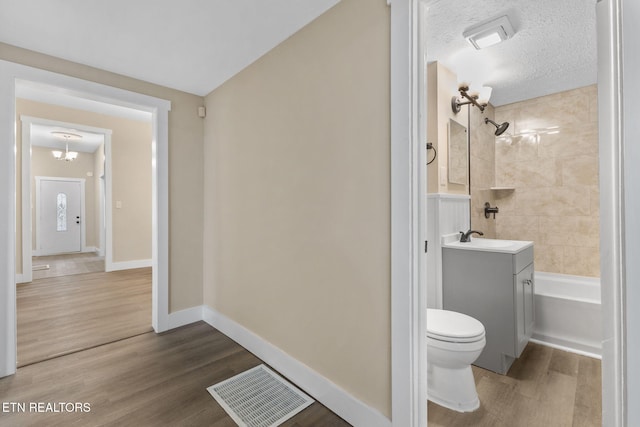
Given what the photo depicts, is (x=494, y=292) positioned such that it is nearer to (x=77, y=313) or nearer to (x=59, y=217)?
(x=77, y=313)

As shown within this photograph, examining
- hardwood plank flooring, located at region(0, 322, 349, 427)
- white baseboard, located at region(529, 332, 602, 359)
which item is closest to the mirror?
white baseboard, located at region(529, 332, 602, 359)

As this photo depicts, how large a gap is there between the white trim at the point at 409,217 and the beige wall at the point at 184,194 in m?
2.28

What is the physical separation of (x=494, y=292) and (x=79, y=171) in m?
9.80

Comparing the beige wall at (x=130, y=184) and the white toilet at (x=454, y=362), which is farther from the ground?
the beige wall at (x=130, y=184)

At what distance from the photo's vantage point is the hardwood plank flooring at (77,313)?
7.95 feet

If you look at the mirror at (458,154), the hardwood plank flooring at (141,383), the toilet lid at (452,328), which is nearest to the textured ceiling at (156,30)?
the mirror at (458,154)

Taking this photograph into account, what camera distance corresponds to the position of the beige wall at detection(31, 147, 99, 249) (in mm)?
7176

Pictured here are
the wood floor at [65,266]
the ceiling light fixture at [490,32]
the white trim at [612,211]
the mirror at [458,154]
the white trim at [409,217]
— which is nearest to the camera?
the white trim at [612,211]

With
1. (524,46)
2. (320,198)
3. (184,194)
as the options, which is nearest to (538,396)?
(320,198)

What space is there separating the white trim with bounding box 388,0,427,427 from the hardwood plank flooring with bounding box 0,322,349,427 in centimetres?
50

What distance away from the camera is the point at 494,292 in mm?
2105

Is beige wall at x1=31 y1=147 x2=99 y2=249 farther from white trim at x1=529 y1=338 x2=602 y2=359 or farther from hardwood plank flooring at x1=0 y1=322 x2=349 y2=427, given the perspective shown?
white trim at x1=529 y1=338 x2=602 y2=359

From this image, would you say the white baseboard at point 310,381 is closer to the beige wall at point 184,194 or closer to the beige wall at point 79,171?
the beige wall at point 184,194

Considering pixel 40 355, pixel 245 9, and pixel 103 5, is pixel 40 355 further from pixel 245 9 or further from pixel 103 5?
pixel 245 9
